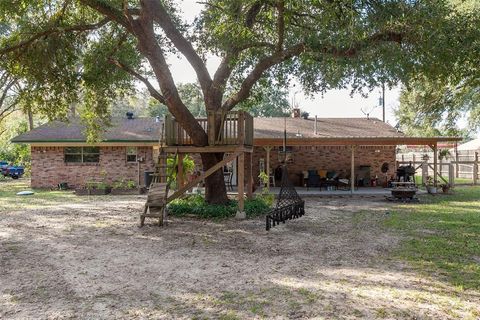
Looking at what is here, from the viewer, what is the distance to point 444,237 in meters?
9.07

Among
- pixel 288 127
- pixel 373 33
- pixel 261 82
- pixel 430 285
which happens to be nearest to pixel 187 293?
pixel 430 285

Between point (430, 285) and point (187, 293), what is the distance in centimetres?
327

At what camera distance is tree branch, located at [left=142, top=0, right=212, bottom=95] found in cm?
1155

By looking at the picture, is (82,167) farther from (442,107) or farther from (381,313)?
(442,107)

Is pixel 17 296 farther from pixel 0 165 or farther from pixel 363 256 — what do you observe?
pixel 0 165

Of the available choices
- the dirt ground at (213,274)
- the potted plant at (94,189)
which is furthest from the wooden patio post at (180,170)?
the potted plant at (94,189)

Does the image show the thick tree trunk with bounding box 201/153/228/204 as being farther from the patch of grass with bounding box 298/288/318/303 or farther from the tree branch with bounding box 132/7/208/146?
the patch of grass with bounding box 298/288/318/303

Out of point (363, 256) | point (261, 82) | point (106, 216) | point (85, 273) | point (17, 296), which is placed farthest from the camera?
point (261, 82)

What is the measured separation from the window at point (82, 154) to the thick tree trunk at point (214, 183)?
34.0 ft

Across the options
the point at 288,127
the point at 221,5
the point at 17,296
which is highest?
the point at 221,5

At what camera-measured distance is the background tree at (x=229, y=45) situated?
8617 millimetres

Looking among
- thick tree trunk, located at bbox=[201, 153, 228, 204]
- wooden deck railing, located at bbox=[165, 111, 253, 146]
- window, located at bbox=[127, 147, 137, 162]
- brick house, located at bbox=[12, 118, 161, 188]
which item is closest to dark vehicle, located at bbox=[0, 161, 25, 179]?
brick house, located at bbox=[12, 118, 161, 188]

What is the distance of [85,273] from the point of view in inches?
251

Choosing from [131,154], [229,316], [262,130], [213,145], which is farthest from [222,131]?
[131,154]
